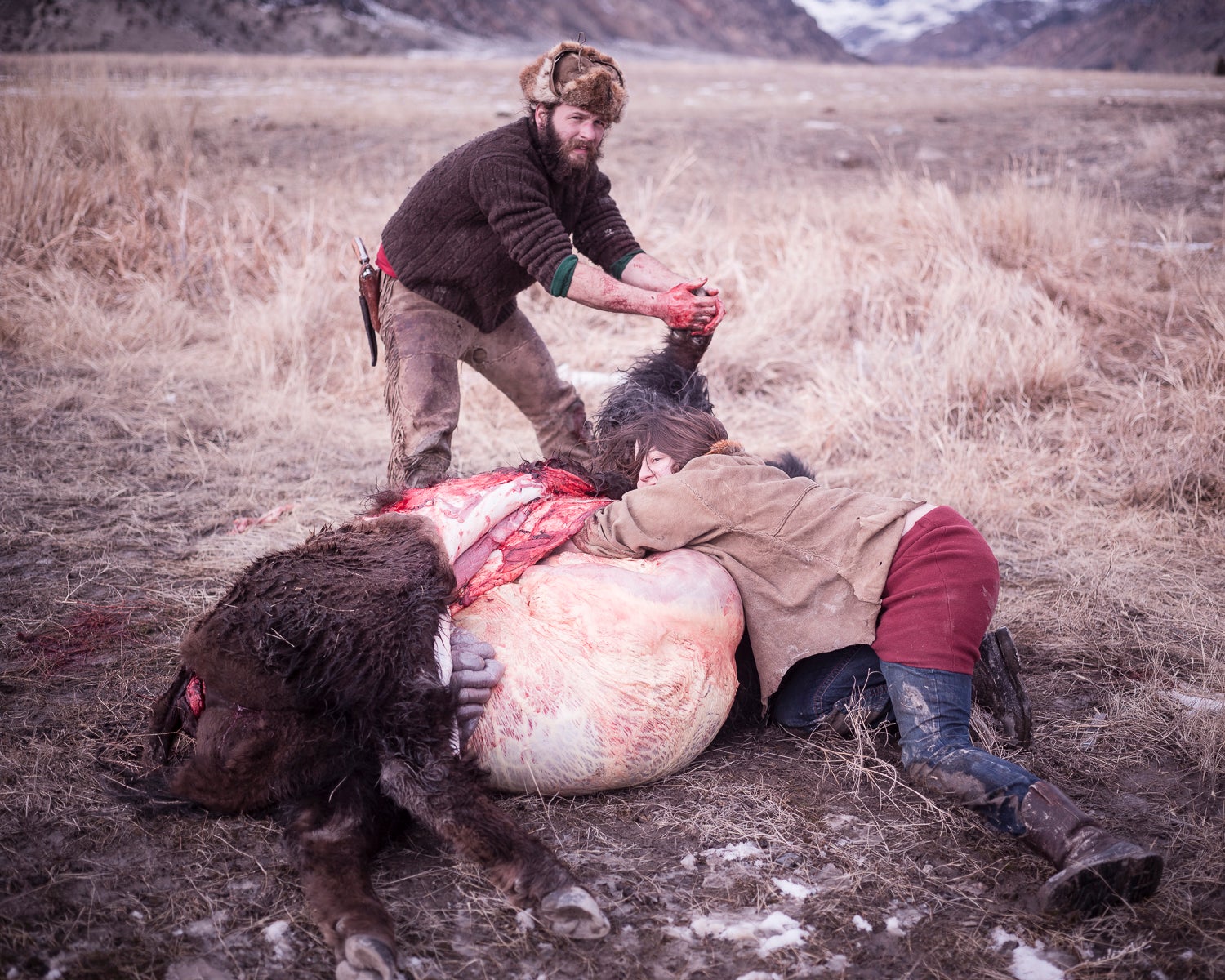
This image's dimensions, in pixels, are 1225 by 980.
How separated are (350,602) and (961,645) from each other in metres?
1.42

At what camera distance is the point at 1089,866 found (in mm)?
1784

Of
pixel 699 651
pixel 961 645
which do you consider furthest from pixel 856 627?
pixel 699 651

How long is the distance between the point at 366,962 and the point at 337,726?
1.60 ft

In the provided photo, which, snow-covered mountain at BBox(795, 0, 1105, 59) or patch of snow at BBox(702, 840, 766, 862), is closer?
patch of snow at BBox(702, 840, 766, 862)

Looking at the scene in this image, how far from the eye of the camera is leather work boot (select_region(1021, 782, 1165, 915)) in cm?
179

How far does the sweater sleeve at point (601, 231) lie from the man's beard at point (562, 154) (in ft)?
0.59

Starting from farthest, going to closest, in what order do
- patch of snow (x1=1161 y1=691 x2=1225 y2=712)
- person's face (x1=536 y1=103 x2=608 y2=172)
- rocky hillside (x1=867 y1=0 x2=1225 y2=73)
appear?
rocky hillside (x1=867 y1=0 x2=1225 y2=73) → person's face (x1=536 y1=103 x2=608 y2=172) → patch of snow (x1=1161 y1=691 x2=1225 y2=712)

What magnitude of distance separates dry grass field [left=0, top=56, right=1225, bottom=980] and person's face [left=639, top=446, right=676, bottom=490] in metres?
0.74

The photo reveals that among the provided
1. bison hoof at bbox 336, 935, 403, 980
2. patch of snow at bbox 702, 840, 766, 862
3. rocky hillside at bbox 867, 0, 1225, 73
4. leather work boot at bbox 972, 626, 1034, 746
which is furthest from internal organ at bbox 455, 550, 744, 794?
rocky hillside at bbox 867, 0, 1225, 73

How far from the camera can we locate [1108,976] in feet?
5.51

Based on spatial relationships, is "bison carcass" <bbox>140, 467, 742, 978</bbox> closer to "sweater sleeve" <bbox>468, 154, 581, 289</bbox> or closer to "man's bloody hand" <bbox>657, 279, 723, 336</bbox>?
"man's bloody hand" <bbox>657, 279, 723, 336</bbox>

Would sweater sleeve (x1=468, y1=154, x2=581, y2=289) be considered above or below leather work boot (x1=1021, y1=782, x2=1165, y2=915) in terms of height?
above

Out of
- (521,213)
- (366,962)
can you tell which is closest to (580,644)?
(366,962)

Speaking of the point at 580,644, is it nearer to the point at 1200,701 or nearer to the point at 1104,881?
the point at 1104,881
